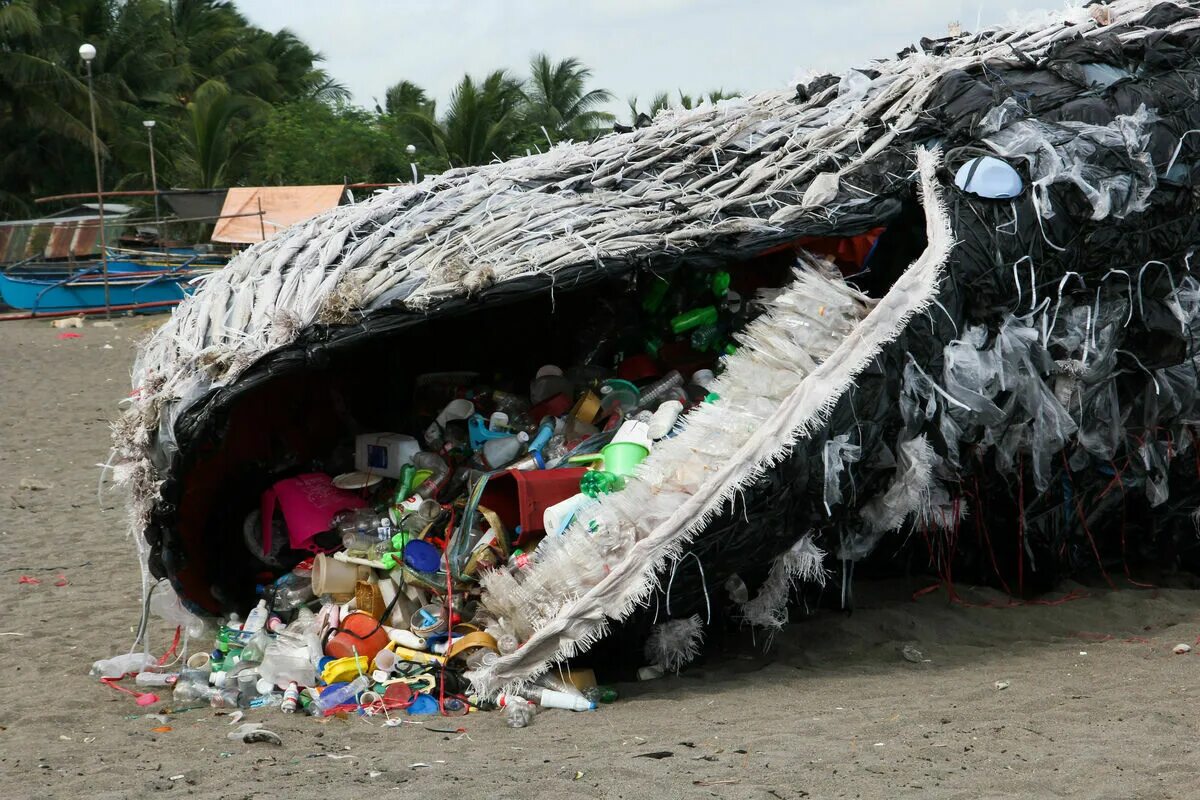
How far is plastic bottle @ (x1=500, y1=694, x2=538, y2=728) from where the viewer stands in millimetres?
4398

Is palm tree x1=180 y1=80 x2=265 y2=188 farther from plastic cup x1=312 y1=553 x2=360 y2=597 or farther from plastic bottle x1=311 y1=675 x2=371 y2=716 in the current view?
plastic bottle x1=311 y1=675 x2=371 y2=716

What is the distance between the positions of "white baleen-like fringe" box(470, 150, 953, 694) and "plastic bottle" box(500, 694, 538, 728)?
10 centimetres

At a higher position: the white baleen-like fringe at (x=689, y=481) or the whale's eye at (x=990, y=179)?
the whale's eye at (x=990, y=179)

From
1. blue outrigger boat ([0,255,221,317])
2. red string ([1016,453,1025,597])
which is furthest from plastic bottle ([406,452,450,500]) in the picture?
blue outrigger boat ([0,255,221,317])

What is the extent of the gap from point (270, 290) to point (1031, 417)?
3.09 m

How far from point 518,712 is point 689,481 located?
1.00m

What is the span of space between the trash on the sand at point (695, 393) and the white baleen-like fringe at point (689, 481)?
13 millimetres

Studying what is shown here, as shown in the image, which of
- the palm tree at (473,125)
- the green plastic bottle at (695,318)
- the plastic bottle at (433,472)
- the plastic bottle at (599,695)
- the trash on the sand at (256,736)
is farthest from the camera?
the palm tree at (473,125)

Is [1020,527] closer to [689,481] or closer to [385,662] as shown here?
[689,481]

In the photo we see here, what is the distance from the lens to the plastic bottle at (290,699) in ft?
15.7

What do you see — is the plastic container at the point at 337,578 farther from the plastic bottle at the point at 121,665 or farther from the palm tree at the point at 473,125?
the palm tree at the point at 473,125

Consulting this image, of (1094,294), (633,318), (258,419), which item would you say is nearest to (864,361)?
(1094,294)

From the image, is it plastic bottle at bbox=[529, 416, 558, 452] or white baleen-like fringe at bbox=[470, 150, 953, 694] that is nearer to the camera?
white baleen-like fringe at bbox=[470, 150, 953, 694]

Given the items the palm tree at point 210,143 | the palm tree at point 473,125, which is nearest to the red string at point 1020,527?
the palm tree at point 473,125
